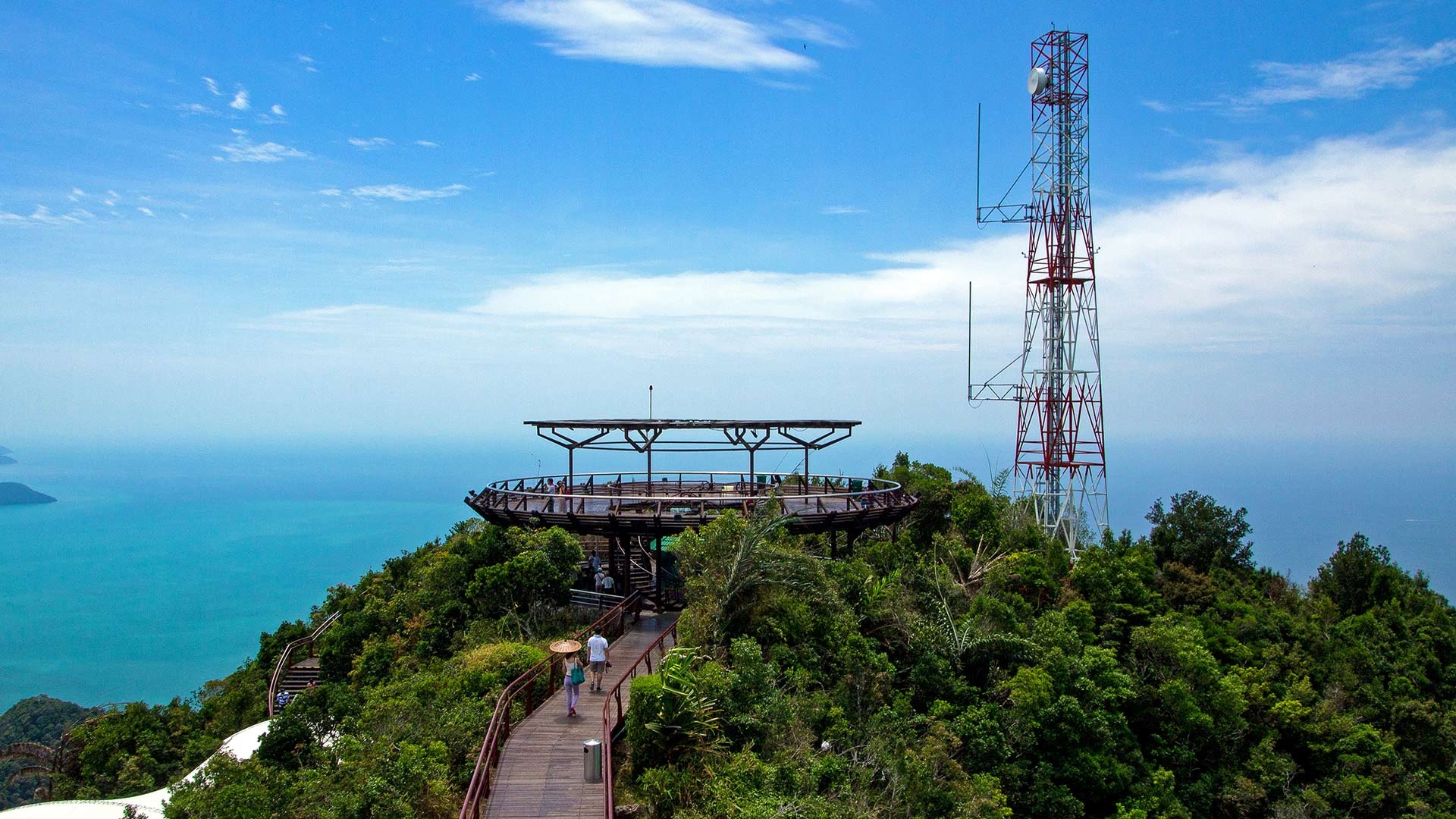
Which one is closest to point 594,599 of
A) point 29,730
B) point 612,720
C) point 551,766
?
point 612,720

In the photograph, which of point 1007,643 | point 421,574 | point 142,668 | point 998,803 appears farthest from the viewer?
point 142,668

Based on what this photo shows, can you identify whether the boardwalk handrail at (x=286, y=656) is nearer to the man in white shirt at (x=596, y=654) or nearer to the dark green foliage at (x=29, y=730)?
the man in white shirt at (x=596, y=654)

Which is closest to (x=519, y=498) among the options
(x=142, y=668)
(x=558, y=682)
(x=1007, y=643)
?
(x=558, y=682)

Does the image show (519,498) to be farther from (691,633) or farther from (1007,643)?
(1007,643)

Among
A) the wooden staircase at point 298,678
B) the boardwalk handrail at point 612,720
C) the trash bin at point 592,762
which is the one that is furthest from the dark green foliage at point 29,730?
the trash bin at point 592,762

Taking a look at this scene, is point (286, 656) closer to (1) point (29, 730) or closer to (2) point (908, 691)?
(2) point (908, 691)

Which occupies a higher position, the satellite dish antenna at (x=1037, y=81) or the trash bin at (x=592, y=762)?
the satellite dish antenna at (x=1037, y=81)
